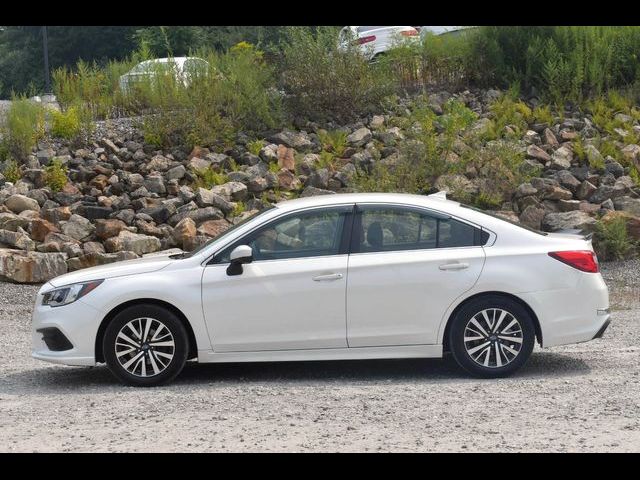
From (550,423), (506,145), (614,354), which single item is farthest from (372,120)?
(550,423)

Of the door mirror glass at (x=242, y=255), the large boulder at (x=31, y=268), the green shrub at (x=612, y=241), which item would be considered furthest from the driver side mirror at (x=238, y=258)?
the green shrub at (x=612, y=241)

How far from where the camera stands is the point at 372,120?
19.1 meters

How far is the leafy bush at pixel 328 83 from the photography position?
1950 centimetres

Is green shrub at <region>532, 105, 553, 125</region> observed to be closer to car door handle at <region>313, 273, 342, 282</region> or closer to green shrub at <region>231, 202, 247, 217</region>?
green shrub at <region>231, 202, 247, 217</region>

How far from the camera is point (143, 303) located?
9.22 m

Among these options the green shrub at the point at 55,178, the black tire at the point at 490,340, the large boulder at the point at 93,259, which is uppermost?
the green shrub at the point at 55,178

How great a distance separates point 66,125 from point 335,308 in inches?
424

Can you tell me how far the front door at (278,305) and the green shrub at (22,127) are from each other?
9.82 m

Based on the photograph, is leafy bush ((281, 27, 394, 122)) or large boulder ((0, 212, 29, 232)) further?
leafy bush ((281, 27, 394, 122))

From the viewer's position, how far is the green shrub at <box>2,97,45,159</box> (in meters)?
18.1

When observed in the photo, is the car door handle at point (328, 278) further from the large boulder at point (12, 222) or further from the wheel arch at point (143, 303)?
the large boulder at point (12, 222)

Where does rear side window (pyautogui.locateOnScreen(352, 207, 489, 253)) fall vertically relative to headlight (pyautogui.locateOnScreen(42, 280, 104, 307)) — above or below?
above

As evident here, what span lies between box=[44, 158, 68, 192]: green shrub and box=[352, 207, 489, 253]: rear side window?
29.3 feet

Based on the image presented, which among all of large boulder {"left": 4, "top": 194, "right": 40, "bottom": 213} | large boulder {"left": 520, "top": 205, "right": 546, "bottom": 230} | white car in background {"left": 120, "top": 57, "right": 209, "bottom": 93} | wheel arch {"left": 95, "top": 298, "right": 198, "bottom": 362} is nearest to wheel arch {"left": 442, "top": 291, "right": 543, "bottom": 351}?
wheel arch {"left": 95, "top": 298, "right": 198, "bottom": 362}
